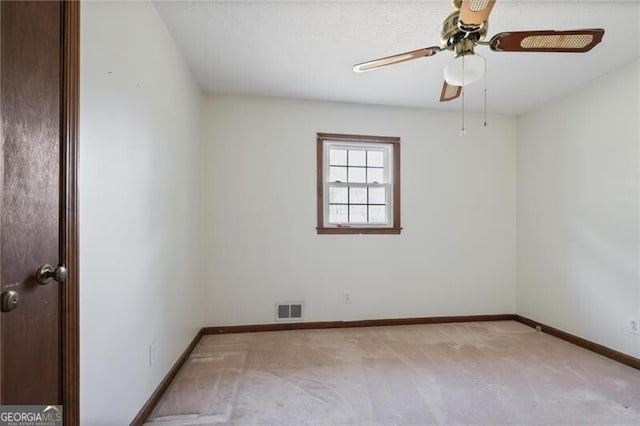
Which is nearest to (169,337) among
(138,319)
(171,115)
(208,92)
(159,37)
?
(138,319)

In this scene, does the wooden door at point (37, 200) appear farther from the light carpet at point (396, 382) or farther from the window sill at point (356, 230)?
the window sill at point (356, 230)

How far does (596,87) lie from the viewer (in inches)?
106

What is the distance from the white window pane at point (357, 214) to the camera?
336 centimetres

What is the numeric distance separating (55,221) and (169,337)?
1.39m

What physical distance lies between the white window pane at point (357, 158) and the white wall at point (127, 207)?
182 cm

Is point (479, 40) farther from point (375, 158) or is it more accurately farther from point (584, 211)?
point (584, 211)

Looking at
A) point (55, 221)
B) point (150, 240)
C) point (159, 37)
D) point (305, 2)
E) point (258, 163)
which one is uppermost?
point (305, 2)

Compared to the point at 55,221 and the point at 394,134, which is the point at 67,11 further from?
the point at 394,134

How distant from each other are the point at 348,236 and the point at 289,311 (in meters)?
1.04

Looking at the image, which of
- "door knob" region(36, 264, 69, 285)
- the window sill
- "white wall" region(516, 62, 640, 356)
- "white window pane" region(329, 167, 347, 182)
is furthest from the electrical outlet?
"white wall" region(516, 62, 640, 356)

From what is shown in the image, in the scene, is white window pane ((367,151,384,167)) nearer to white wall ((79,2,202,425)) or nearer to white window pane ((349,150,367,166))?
white window pane ((349,150,367,166))

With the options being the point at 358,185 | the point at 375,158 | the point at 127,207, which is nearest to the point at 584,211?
the point at 375,158

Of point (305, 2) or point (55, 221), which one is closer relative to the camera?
point (55, 221)

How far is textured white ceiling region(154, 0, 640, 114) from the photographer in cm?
179
